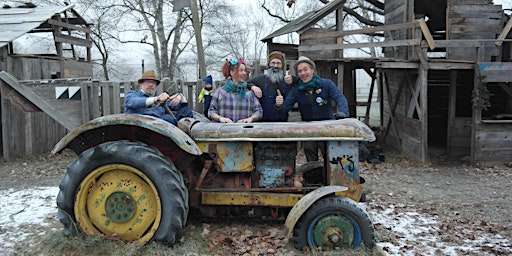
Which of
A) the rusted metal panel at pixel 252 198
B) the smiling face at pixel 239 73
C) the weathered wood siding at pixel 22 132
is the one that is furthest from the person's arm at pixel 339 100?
the weathered wood siding at pixel 22 132

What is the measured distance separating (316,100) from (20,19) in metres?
8.94

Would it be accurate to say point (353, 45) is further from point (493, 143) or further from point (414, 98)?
point (493, 143)

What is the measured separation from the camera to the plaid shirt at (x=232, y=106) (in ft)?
17.2

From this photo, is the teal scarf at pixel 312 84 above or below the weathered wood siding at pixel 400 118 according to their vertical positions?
above

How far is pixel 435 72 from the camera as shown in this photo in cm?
1334

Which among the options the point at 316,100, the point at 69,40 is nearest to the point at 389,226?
the point at 316,100

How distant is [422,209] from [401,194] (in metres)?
1.04

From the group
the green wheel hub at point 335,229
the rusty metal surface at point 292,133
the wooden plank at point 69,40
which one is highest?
the wooden plank at point 69,40

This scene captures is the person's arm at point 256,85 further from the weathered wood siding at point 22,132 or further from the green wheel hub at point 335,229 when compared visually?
the weathered wood siding at point 22,132

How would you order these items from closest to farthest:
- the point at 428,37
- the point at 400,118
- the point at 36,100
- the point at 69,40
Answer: the point at 36,100, the point at 428,37, the point at 400,118, the point at 69,40

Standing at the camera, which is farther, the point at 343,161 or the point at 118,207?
the point at 343,161

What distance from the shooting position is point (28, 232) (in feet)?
15.9

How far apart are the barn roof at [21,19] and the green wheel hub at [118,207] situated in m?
7.23

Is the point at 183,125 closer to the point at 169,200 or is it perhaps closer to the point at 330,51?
the point at 169,200
